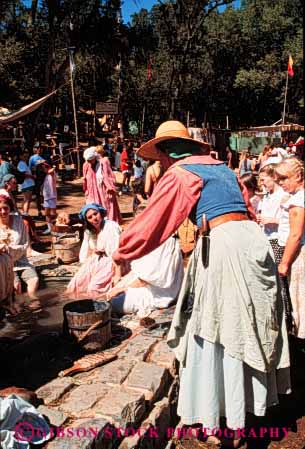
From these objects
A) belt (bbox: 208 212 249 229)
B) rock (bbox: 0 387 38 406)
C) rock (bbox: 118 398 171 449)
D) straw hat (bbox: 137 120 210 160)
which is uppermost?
straw hat (bbox: 137 120 210 160)

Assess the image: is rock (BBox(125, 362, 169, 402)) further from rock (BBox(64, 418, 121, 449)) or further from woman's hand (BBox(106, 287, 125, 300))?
woman's hand (BBox(106, 287, 125, 300))

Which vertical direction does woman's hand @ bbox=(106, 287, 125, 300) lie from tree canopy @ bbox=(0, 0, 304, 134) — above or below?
below

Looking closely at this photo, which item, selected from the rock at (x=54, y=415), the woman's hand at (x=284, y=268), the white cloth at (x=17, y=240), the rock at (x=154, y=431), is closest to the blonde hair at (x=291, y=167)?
the woman's hand at (x=284, y=268)

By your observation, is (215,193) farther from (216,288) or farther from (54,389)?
(54,389)

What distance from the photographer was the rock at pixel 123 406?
2.57 m

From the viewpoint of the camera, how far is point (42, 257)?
727cm

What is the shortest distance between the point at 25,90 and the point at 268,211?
21310 millimetres

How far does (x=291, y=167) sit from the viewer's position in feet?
11.5

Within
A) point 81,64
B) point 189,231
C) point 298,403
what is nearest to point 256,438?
point 298,403

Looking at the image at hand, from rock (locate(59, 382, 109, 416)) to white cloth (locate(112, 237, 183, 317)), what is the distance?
156cm

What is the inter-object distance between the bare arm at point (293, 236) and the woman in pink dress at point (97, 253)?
2.13 meters

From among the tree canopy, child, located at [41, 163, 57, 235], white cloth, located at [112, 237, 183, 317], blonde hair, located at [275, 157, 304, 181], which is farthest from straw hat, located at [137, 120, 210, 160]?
the tree canopy

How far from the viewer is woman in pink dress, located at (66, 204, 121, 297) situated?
17.1ft

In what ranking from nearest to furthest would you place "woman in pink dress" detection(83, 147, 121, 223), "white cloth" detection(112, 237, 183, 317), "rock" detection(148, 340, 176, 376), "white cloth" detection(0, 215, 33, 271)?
1. "rock" detection(148, 340, 176, 376)
2. "white cloth" detection(112, 237, 183, 317)
3. "white cloth" detection(0, 215, 33, 271)
4. "woman in pink dress" detection(83, 147, 121, 223)
